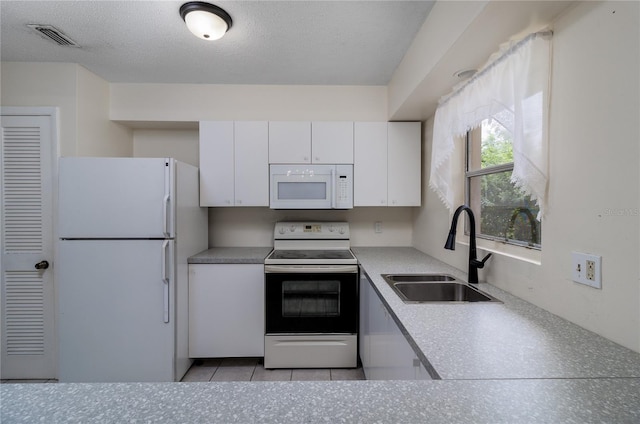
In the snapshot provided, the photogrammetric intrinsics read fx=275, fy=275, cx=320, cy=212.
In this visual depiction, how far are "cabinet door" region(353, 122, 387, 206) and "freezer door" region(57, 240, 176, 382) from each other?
63.0 inches

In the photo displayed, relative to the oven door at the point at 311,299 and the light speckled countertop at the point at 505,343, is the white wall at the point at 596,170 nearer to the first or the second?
the light speckled countertop at the point at 505,343

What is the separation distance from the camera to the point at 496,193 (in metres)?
1.71

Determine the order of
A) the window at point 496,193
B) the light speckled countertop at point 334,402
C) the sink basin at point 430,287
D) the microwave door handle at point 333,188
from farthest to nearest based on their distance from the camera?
the microwave door handle at point 333,188
the sink basin at point 430,287
the window at point 496,193
the light speckled countertop at point 334,402

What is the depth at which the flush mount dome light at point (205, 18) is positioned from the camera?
1.50 meters

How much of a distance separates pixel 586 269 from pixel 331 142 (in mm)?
1900

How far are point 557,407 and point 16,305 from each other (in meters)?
3.28

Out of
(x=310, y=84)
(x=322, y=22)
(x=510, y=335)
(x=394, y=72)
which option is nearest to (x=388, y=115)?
(x=394, y=72)

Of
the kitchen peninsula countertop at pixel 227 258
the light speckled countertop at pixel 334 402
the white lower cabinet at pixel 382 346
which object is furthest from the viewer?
the kitchen peninsula countertop at pixel 227 258

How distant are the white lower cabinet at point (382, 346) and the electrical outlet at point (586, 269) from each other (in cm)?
67

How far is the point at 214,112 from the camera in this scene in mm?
2523

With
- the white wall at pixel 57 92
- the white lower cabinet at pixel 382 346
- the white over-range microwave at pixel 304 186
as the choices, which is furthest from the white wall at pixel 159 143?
the white lower cabinet at pixel 382 346

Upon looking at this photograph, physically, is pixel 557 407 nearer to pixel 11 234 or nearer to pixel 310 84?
pixel 310 84

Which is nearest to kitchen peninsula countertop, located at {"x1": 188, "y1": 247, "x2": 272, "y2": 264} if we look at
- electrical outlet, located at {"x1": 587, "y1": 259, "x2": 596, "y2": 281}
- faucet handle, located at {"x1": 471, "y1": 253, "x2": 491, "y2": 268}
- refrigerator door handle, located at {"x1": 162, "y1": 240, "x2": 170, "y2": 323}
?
refrigerator door handle, located at {"x1": 162, "y1": 240, "x2": 170, "y2": 323}

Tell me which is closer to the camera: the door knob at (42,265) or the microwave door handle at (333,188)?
the door knob at (42,265)
